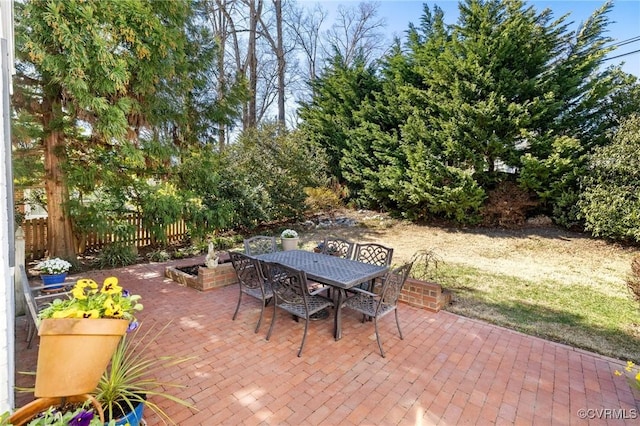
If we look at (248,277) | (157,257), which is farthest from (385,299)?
(157,257)

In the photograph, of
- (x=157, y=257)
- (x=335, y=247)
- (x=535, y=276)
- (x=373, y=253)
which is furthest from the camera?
(x=157, y=257)

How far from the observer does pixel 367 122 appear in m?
12.4

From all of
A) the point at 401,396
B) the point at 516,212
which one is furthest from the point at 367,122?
the point at 401,396

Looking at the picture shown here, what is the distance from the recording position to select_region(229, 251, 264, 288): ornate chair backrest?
4074 mm

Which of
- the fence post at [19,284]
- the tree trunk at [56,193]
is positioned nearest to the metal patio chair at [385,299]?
the fence post at [19,284]

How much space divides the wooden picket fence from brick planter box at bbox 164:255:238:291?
230cm

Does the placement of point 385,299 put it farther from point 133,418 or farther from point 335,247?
point 133,418

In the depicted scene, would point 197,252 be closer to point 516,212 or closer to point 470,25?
point 516,212

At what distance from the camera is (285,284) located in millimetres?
3586

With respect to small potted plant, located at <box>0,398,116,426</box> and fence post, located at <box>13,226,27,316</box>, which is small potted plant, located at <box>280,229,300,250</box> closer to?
fence post, located at <box>13,226,27,316</box>

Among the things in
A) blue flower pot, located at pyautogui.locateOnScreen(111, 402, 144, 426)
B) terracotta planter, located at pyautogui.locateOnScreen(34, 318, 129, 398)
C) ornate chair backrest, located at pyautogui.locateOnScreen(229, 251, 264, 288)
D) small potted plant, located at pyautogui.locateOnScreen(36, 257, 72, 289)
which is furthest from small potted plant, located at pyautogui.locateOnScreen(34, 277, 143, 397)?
small potted plant, located at pyautogui.locateOnScreen(36, 257, 72, 289)

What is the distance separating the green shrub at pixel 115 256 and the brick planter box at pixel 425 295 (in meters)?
5.78

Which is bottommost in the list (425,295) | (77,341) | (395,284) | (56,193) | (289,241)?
(425,295)

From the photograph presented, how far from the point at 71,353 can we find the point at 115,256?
5856 millimetres
